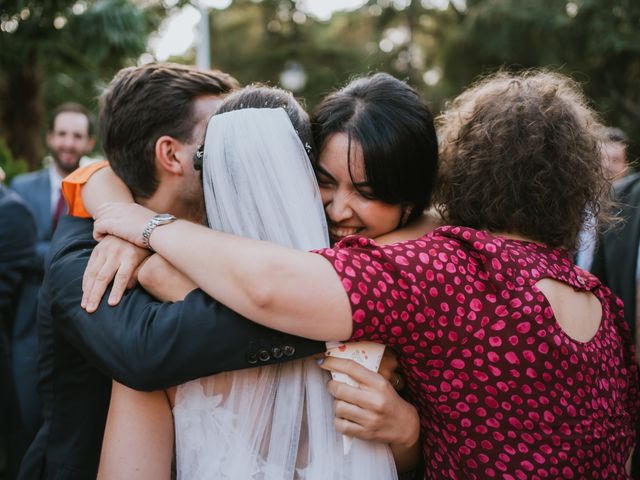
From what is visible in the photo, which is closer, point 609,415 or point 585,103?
point 609,415

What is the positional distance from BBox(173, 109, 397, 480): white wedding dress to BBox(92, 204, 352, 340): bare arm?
172 millimetres

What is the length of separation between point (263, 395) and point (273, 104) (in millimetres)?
851

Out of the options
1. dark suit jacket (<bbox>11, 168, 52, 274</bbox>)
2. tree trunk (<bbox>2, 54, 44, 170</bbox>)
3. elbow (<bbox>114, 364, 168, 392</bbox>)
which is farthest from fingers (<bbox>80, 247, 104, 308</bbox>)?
tree trunk (<bbox>2, 54, 44, 170</bbox>)

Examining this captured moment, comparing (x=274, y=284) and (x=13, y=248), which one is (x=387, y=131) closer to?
(x=274, y=284)

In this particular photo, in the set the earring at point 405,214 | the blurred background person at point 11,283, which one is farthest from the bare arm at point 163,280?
the blurred background person at point 11,283

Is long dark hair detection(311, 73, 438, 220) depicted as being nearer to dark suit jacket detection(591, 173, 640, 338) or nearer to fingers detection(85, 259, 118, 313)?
fingers detection(85, 259, 118, 313)

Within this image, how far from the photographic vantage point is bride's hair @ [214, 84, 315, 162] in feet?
5.82

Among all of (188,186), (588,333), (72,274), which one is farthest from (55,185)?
(588,333)

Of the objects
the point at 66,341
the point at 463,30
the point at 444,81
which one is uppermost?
the point at 66,341

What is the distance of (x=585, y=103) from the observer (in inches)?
77.0

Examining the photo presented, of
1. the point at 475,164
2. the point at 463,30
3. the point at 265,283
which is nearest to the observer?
the point at 265,283

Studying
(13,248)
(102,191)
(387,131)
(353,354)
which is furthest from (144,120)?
(13,248)

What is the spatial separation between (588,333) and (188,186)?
1.52 m

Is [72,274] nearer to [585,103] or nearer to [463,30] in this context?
[585,103]
